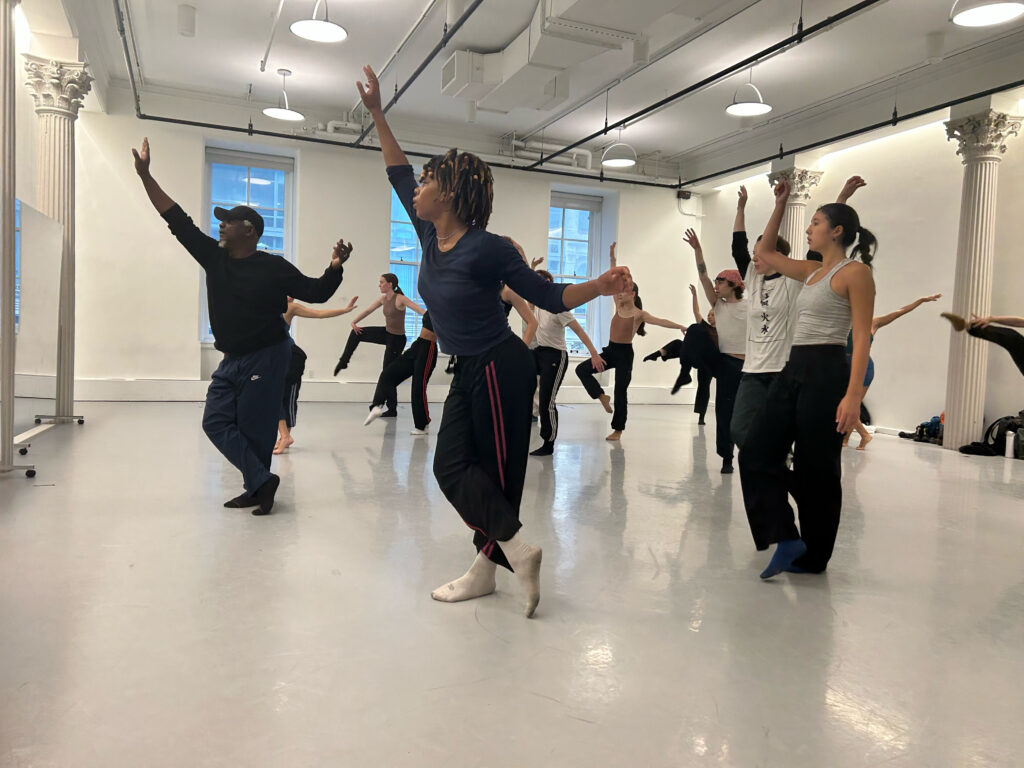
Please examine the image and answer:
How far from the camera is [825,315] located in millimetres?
3020

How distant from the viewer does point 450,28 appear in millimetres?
7469

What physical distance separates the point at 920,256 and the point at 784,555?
837 centimetres

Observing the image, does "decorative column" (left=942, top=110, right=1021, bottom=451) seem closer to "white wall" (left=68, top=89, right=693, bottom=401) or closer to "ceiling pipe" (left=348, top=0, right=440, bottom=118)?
"ceiling pipe" (left=348, top=0, right=440, bottom=118)

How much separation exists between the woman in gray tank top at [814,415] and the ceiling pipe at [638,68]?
4.84m

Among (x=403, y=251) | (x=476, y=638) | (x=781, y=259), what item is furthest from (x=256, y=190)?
(x=476, y=638)

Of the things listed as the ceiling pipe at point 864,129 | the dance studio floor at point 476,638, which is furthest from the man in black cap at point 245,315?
the ceiling pipe at point 864,129

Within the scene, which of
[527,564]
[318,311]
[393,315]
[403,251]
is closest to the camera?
[527,564]

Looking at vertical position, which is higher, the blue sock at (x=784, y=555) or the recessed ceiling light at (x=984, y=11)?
the recessed ceiling light at (x=984, y=11)

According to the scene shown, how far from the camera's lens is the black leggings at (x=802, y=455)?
3.01 meters

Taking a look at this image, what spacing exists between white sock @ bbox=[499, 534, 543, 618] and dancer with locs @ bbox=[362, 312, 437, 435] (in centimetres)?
440

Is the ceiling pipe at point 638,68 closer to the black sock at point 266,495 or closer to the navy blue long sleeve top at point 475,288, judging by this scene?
the navy blue long sleeve top at point 475,288

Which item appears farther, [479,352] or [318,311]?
[318,311]

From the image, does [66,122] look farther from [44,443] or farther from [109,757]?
[109,757]

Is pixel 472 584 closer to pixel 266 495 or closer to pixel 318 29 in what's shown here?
pixel 266 495
